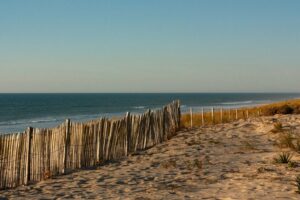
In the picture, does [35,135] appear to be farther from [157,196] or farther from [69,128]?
[157,196]

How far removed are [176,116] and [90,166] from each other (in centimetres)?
803

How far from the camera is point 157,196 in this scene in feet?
28.5

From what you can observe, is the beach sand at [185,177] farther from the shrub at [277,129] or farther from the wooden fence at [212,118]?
the wooden fence at [212,118]

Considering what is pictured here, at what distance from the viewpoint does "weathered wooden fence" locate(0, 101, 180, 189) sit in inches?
390

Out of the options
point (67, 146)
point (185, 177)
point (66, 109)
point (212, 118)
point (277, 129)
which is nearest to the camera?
point (185, 177)

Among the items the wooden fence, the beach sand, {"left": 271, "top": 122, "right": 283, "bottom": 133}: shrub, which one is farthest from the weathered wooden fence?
the wooden fence

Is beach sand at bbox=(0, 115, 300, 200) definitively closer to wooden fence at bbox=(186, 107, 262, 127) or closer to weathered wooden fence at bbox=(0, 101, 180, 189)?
weathered wooden fence at bbox=(0, 101, 180, 189)

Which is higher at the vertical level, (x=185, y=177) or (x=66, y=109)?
(x=185, y=177)

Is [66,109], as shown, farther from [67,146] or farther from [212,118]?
[67,146]

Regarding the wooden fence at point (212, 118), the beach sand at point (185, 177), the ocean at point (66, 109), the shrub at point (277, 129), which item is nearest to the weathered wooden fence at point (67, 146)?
the beach sand at point (185, 177)

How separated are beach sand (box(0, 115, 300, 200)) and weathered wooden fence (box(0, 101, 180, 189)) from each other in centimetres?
32

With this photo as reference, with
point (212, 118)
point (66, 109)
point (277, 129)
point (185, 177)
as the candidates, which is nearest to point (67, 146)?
point (185, 177)

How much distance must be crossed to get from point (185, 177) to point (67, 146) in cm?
283

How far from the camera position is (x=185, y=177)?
10469mm
